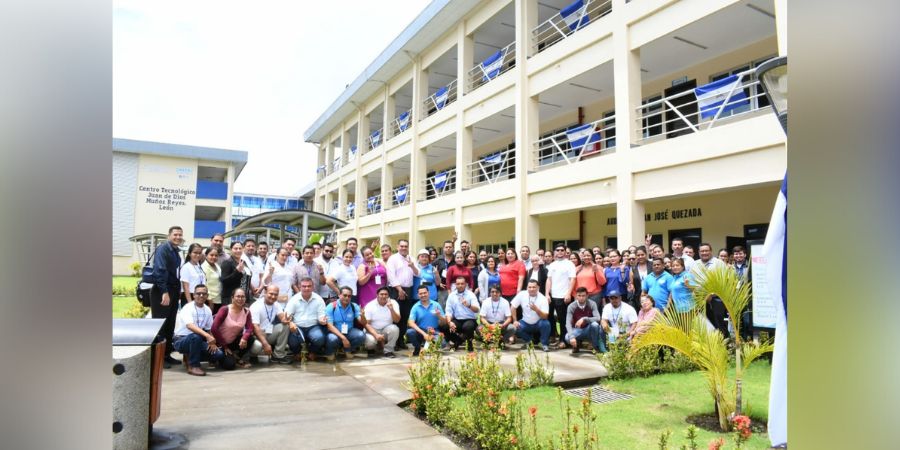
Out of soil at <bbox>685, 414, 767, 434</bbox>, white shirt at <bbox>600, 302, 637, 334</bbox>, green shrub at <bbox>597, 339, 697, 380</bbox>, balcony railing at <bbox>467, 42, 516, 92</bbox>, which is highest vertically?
balcony railing at <bbox>467, 42, 516, 92</bbox>

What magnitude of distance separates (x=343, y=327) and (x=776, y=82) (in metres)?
6.84

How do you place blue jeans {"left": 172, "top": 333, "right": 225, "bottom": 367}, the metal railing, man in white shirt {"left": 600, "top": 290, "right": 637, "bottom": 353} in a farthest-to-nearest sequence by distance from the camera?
1. the metal railing
2. man in white shirt {"left": 600, "top": 290, "right": 637, "bottom": 353}
3. blue jeans {"left": 172, "top": 333, "right": 225, "bottom": 367}

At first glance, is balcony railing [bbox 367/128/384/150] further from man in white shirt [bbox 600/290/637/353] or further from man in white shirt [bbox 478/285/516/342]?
man in white shirt [bbox 600/290/637/353]

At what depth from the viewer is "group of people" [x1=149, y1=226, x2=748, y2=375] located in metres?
7.31

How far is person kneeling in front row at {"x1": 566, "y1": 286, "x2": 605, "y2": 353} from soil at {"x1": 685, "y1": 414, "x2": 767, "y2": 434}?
3270 mm

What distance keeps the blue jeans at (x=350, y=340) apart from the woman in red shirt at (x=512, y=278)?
9.62 ft

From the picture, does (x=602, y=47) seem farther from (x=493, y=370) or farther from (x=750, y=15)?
(x=493, y=370)

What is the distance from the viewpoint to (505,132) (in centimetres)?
2016

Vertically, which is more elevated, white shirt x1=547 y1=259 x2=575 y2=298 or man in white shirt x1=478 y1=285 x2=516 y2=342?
white shirt x1=547 y1=259 x2=575 y2=298

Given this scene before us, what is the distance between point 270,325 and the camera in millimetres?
7828

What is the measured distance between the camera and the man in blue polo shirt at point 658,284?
26.2ft

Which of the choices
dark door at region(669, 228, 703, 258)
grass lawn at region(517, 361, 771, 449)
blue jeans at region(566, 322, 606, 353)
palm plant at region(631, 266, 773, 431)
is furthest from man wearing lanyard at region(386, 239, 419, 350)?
dark door at region(669, 228, 703, 258)
